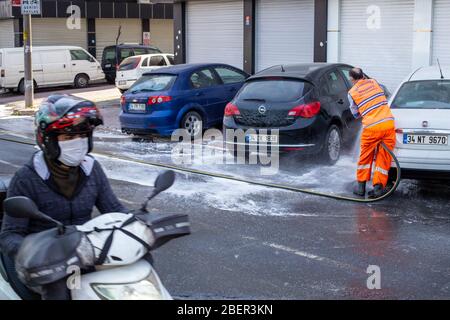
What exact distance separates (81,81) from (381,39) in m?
14.4

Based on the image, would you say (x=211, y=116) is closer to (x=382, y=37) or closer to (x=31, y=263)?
(x=382, y=37)

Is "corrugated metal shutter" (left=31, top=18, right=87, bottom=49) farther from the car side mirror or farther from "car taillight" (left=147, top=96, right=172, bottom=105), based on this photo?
the car side mirror

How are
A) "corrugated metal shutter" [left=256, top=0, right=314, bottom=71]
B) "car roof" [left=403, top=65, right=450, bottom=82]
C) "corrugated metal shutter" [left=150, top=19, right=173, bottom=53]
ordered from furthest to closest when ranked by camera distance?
"corrugated metal shutter" [left=150, top=19, right=173, bottom=53] → "corrugated metal shutter" [left=256, top=0, right=314, bottom=71] → "car roof" [left=403, top=65, right=450, bottom=82]

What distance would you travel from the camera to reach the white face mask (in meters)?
3.33

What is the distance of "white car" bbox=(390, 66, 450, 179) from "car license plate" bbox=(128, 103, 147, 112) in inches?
240

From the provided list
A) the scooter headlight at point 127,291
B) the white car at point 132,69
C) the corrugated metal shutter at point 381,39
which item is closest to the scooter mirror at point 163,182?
the scooter headlight at point 127,291

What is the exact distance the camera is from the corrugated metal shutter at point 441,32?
48.0ft

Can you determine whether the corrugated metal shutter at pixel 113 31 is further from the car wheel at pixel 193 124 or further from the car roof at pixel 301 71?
the car roof at pixel 301 71

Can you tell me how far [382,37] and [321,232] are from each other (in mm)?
10036

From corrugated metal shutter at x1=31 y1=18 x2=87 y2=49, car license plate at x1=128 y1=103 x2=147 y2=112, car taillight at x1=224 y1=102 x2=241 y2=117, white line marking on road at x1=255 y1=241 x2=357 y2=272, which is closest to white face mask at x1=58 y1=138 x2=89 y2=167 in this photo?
white line marking on road at x1=255 y1=241 x2=357 y2=272

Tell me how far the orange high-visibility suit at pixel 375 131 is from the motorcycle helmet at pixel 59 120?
225 inches

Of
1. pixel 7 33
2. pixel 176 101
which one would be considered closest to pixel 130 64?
pixel 176 101

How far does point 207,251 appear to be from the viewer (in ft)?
21.4
